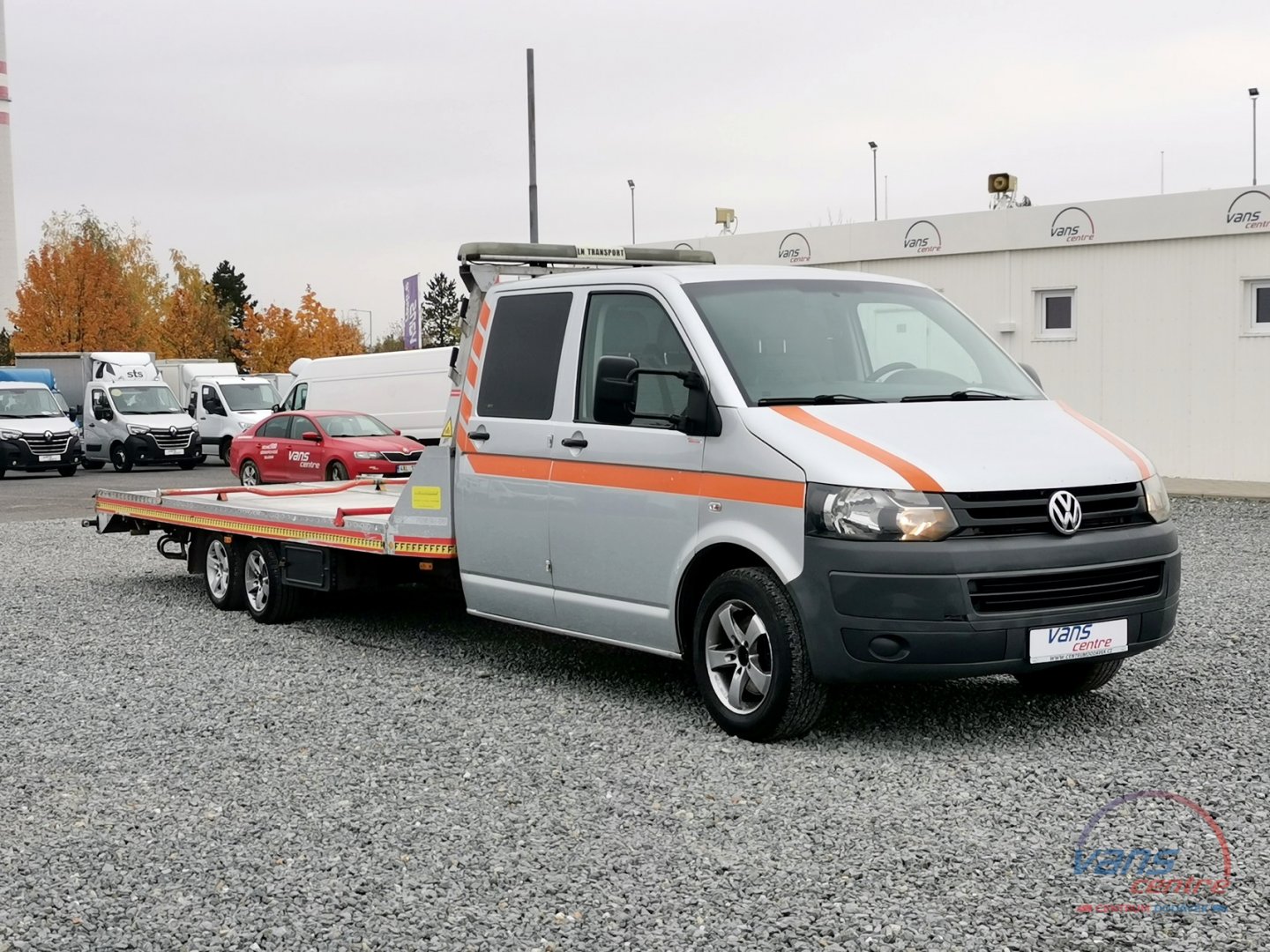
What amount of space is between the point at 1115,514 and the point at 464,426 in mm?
3420

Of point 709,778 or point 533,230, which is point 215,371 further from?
point 709,778

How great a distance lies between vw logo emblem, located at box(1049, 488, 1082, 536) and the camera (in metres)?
5.86

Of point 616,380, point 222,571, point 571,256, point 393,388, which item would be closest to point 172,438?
point 393,388

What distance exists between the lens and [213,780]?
5.88 meters

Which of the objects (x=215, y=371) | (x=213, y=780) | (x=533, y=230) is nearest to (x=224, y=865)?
(x=213, y=780)

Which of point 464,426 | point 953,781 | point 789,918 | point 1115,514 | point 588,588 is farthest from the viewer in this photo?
point 464,426

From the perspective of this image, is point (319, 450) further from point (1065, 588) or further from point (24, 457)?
point (1065, 588)

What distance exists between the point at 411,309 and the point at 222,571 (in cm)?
1518

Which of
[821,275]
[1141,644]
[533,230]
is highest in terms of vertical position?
[533,230]

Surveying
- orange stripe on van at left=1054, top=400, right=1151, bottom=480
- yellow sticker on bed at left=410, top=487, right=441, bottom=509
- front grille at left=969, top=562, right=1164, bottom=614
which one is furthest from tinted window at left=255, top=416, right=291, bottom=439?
front grille at left=969, top=562, right=1164, bottom=614

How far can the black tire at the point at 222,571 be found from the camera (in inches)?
402

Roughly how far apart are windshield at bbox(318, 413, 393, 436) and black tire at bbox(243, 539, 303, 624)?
1239cm

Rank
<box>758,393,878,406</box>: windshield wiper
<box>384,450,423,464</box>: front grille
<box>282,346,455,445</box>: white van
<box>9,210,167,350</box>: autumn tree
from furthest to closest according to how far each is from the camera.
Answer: <box>9,210,167,350</box>: autumn tree
<box>282,346,455,445</box>: white van
<box>384,450,423,464</box>: front grille
<box>758,393,878,406</box>: windshield wiper

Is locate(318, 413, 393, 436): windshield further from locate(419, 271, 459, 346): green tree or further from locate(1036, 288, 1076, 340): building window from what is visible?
locate(419, 271, 459, 346): green tree
